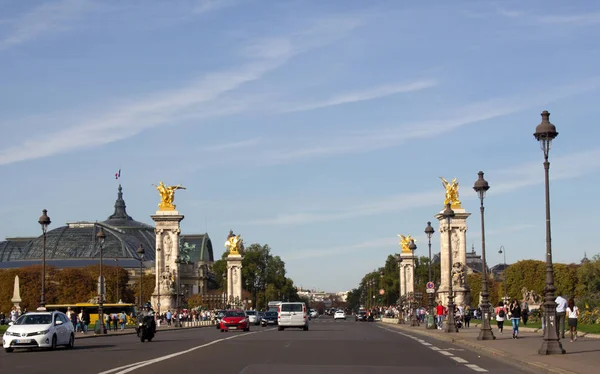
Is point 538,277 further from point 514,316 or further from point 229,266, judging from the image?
point 514,316

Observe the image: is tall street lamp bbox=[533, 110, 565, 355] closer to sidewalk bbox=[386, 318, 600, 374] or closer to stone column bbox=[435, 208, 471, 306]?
sidewalk bbox=[386, 318, 600, 374]

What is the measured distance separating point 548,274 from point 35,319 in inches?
730

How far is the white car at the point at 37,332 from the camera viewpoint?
34.6m

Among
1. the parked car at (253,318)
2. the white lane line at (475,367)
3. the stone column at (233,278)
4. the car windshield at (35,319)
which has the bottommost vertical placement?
the parked car at (253,318)

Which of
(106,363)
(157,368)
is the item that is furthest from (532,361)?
(106,363)

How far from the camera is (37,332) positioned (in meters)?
34.8

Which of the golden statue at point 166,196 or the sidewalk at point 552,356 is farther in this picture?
the golden statue at point 166,196

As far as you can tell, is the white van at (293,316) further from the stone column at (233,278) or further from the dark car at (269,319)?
the stone column at (233,278)

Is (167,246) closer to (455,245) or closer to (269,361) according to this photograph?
(455,245)

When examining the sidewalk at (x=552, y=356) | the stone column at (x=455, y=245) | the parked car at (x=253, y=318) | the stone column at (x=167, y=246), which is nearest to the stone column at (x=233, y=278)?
the stone column at (x=167, y=246)

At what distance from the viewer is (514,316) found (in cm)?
4162

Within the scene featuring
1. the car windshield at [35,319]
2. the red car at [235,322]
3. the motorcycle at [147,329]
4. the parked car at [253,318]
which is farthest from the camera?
the parked car at [253,318]

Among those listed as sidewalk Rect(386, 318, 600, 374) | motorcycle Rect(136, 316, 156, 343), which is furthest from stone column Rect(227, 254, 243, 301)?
sidewalk Rect(386, 318, 600, 374)

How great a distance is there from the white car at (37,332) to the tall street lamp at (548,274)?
17.3 metres
